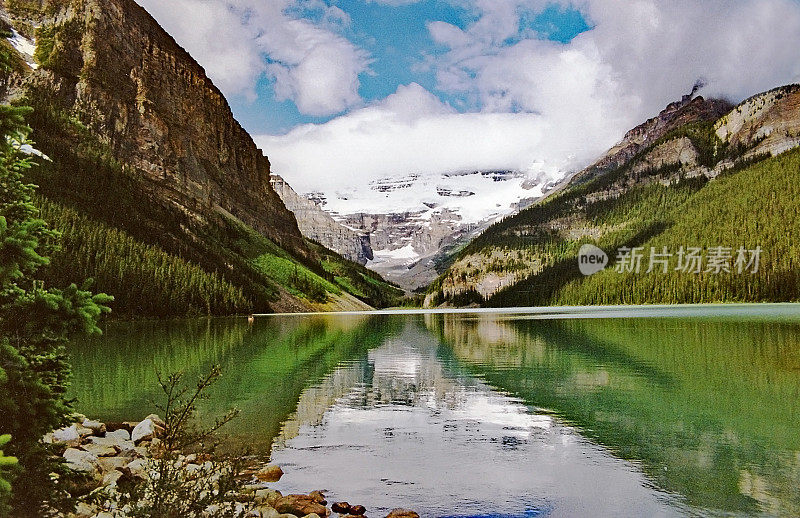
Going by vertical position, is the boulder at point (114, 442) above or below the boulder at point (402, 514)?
above

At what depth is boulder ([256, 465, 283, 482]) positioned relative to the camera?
19.2 meters

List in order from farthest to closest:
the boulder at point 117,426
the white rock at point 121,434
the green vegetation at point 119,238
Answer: the green vegetation at point 119,238, the boulder at point 117,426, the white rock at point 121,434

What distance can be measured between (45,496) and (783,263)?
8268 inches

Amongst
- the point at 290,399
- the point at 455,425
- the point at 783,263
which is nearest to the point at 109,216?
the point at 290,399

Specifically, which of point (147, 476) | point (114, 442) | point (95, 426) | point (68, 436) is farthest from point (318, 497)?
point (95, 426)

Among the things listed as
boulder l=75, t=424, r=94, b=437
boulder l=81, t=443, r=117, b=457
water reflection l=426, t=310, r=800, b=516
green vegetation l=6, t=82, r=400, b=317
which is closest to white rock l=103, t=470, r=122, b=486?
boulder l=81, t=443, r=117, b=457

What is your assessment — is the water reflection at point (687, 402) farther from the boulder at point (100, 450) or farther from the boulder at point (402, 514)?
the boulder at point (100, 450)

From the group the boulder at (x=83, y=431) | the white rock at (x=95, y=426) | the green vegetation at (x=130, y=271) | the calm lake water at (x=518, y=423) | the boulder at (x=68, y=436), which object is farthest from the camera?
the green vegetation at (x=130, y=271)

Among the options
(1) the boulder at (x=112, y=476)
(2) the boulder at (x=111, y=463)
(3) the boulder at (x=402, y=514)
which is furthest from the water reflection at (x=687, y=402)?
(2) the boulder at (x=111, y=463)

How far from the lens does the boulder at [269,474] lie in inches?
757

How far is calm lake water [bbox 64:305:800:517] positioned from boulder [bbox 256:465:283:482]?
346 mm

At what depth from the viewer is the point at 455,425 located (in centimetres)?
2734

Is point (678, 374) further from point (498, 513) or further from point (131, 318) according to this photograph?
point (131, 318)

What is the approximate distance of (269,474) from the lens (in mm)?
19406
